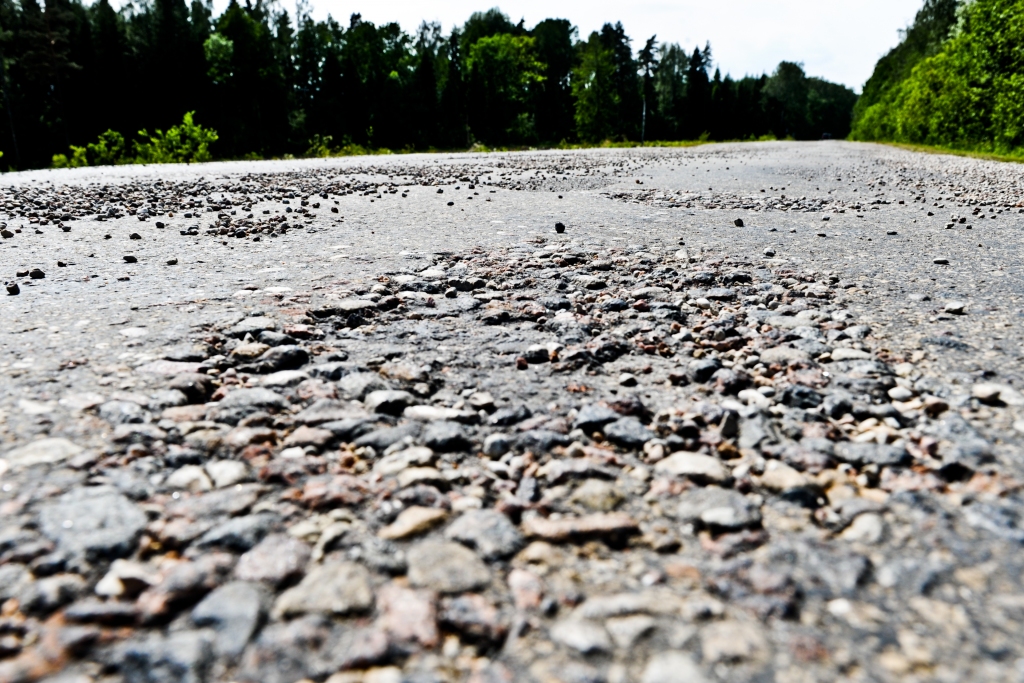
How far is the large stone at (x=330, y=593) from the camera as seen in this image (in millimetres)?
1321

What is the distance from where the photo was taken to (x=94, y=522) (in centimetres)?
157

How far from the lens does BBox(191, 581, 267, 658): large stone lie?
1.23 metres

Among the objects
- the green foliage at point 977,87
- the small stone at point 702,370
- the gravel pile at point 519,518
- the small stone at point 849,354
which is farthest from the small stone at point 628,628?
the green foliage at point 977,87

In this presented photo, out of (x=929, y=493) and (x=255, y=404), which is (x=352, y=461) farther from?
(x=929, y=493)

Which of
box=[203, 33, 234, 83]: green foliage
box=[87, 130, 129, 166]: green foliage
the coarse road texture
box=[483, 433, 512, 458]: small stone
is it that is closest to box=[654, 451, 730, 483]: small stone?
the coarse road texture

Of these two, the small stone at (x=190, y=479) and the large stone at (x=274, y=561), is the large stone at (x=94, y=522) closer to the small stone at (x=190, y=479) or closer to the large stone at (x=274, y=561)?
the small stone at (x=190, y=479)

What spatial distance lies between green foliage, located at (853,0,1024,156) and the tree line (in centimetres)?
2180

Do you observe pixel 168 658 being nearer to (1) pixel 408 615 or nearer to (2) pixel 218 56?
(1) pixel 408 615

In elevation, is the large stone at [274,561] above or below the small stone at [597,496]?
above

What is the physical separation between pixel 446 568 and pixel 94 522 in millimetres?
851

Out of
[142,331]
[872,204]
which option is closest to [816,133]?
[872,204]

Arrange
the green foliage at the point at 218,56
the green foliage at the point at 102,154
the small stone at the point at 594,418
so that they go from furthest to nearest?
the green foliage at the point at 218,56, the green foliage at the point at 102,154, the small stone at the point at 594,418

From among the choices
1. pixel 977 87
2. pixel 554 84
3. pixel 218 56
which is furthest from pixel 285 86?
pixel 977 87

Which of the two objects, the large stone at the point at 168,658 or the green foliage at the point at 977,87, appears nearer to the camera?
the large stone at the point at 168,658
